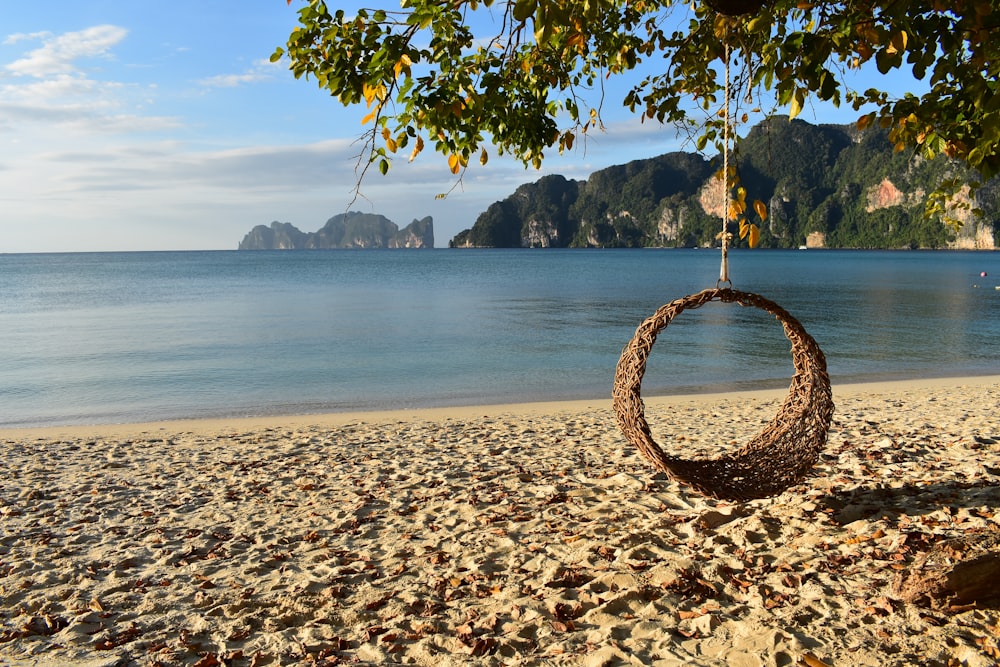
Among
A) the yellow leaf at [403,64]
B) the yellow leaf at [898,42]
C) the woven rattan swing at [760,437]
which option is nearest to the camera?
the yellow leaf at [898,42]

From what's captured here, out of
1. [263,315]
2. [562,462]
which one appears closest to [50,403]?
[562,462]

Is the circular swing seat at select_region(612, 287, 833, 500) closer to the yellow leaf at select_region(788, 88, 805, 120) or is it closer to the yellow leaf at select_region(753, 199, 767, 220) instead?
the yellow leaf at select_region(753, 199, 767, 220)

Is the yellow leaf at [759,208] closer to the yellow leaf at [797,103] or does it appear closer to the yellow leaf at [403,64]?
the yellow leaf at [797,103]

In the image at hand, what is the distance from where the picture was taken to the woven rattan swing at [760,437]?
3.96 m

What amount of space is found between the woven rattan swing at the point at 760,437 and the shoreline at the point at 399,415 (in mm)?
6067

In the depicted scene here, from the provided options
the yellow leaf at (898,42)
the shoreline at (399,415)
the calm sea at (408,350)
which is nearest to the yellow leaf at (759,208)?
the yellow leaf at (898,42)

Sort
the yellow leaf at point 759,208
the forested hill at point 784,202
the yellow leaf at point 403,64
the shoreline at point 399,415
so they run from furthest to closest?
1. the forested hill at point 784,202
2. the shoreline at point 399,415
3. the yellow leaf at point 403,64
4. the yellow leaf at point 759,208

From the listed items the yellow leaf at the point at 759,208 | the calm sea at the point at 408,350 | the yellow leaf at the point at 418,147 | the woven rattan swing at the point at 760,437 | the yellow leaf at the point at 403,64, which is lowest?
the calm sea at the point at 408,350

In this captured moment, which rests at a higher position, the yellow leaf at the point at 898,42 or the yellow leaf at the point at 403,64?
the yellow leaf at the point at 403,64

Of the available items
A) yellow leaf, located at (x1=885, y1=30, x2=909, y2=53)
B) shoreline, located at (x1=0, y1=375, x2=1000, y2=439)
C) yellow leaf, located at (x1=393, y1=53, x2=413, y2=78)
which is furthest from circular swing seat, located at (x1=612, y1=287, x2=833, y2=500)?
shoreline, located at (x1=0, y1=375, x2=1000, y2=439)

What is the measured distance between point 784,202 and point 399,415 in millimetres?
167311

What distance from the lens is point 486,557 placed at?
4.52 m

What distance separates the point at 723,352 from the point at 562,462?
13331 millimetres

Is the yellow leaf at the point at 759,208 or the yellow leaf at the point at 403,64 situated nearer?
the yellow leaf at the point at 759,208
